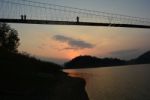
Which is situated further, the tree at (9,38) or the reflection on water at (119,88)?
the tree at (9,38)

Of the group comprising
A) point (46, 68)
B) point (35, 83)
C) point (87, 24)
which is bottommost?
point (46, 68)

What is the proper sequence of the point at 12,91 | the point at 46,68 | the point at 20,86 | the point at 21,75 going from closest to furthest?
the point at 12,91, the point at 20,86, the point at 21,75, the point at 46,68

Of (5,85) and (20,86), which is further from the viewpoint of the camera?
(20,86)

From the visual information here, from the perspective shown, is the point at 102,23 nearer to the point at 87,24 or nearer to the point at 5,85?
the point at 87,24

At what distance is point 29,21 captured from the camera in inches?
1303

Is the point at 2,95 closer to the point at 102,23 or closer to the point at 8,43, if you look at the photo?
the point at 102,23

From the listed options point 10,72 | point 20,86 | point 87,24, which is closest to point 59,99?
point 20,86

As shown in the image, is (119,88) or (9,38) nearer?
(119,88)

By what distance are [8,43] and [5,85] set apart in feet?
169

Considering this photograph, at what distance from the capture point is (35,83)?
29.0 meters

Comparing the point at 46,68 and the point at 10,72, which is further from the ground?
the point at 10,72

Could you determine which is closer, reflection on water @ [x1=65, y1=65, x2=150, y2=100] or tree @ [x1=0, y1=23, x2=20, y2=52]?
reflection on water @ [x1=65, y1=65, x2=150, y2=100]

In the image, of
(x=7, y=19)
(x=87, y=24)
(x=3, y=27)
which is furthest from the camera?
(x=3, y=27)

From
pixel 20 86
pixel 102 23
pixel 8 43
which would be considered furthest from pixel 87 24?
pixel 8 43
